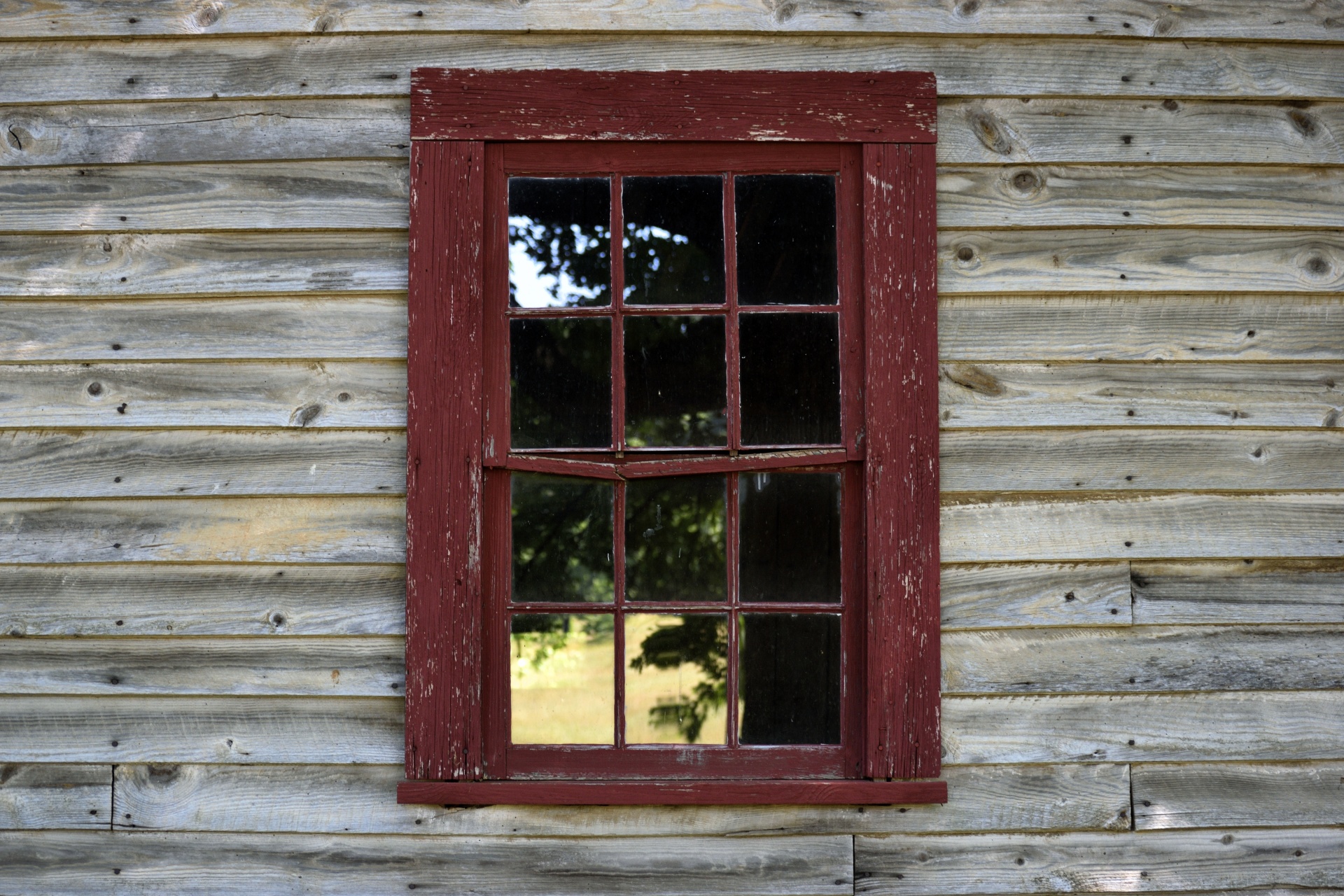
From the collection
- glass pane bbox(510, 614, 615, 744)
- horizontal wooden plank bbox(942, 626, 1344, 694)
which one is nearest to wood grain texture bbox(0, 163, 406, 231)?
glass pane bbox(510, 614, 615, 744)

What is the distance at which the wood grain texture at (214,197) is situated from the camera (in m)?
Answer: 2.26

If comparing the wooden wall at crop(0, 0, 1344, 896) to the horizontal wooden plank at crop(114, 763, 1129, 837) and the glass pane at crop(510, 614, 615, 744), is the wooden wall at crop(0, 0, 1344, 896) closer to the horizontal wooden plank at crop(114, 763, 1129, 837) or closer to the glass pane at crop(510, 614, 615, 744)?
the horizontal wooden plank at crop(114, 763, 1129, 837)

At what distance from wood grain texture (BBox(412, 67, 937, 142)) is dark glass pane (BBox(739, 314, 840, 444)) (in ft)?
1.56

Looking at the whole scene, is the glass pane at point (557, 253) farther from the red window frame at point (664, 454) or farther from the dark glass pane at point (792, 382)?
the dark glass pane at point (792, 382)

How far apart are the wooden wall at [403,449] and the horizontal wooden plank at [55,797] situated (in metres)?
0.01

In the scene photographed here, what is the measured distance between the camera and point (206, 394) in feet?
7.35

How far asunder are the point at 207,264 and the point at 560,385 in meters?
0.93

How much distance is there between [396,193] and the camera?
7.42 feet

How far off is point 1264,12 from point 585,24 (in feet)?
5.66

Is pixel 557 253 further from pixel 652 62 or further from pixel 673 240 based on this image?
pixel 652 62

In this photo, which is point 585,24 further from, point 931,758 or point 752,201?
point 931,758

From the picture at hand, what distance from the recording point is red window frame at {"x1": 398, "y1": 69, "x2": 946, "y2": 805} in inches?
84.9

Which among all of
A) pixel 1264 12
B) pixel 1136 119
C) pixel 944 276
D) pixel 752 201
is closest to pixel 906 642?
pixel 944 276

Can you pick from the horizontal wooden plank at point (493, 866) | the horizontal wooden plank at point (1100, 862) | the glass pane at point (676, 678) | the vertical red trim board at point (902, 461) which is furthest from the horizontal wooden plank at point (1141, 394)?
the horizontal wooden plank at point (493, 866)
